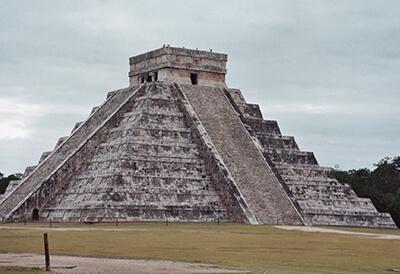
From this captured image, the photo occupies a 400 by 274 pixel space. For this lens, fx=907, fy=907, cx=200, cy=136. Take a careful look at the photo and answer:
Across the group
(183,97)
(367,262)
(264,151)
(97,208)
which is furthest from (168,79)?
(367,262)

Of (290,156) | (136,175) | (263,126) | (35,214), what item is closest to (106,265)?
(136,175)

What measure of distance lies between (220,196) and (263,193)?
203 centimetres

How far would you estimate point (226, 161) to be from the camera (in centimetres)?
4350

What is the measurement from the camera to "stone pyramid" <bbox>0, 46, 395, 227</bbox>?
133 feet

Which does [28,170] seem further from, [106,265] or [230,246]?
[106,265]

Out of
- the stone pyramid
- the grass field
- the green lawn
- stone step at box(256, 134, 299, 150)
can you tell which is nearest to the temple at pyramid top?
the stone pyramid

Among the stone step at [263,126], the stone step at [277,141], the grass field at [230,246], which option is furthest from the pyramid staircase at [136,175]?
the stone step at [277,141]

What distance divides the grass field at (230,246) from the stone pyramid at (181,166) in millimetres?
4315

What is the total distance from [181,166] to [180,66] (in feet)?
24.6

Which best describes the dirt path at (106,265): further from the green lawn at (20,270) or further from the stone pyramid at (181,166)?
the stone pyramid at (181,166)

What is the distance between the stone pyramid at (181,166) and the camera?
40688 millimetres

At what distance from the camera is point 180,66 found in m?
48.2

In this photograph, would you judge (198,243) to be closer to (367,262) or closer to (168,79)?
(367,262)

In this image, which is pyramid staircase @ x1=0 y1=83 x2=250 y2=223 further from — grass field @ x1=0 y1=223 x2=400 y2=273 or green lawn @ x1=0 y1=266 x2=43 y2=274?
green lawn @ x1=0 y1=266 x2=43 y2=274
